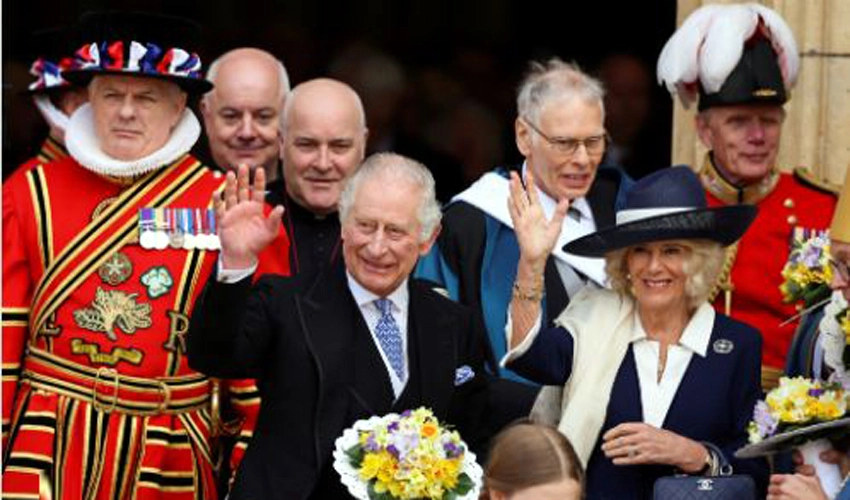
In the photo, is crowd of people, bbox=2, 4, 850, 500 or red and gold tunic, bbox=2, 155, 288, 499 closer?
crowd of people, bbox=2, 4, 850, 500

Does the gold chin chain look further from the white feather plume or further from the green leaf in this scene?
the green leaf

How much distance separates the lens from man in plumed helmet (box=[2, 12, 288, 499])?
7.05m

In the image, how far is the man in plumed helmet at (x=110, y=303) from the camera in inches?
278

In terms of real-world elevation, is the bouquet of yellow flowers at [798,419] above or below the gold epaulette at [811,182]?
below

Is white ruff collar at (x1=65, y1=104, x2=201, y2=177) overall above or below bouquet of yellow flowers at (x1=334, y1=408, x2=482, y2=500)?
above

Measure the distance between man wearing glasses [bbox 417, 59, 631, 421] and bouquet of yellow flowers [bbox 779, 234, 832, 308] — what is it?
56 centimetres

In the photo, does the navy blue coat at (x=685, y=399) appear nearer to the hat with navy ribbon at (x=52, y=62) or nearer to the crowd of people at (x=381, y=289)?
the crowd of people at (x=381, y=289)

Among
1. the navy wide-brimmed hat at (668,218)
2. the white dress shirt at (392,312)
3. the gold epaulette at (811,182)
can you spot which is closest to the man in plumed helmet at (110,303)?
the white dress shirt at (392,312)

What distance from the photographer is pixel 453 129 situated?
10445 millimetres

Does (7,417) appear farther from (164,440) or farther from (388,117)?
(388,117)

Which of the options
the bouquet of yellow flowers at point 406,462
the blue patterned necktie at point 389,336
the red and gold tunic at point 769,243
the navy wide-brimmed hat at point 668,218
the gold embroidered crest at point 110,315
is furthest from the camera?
the red and gold tunic at point 769,243

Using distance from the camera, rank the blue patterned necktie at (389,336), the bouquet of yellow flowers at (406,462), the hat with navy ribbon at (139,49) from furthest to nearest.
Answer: the hat with navy ribbon at (139,49)
the blue patterned necktie at (389,336)
the bouquet of yellow flowers at (406,462)

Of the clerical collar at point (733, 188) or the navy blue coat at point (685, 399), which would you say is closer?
the navy blue coat at point (685, 399)

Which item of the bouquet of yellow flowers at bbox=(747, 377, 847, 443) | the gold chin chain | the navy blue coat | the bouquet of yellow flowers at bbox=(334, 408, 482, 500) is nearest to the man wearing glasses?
the gold chin chain
